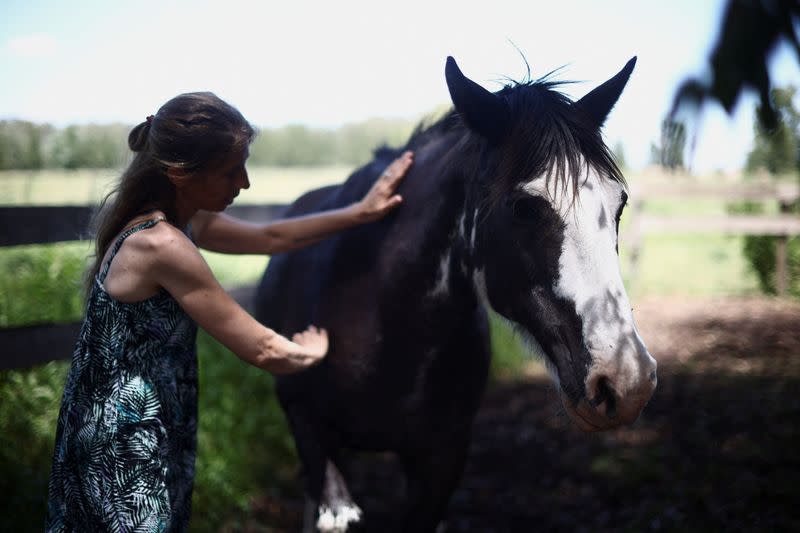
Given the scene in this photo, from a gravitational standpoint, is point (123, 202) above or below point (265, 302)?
above

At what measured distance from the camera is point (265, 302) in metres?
3.47

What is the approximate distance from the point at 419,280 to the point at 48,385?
2.52m

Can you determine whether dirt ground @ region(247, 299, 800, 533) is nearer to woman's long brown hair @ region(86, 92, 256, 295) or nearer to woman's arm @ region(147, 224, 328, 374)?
woman's arm @ region(147, 224, 328, 374)

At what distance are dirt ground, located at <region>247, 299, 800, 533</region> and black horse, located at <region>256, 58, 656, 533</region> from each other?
69 centimetres

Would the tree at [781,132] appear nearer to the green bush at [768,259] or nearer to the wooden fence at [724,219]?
the wooden fence at [724,219]

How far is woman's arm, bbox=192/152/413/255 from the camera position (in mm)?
2568

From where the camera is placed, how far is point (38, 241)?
3402 mm

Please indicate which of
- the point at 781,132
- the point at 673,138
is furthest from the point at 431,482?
the point at 781,132

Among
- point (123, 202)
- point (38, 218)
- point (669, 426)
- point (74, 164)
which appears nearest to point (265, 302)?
point (38, 218)

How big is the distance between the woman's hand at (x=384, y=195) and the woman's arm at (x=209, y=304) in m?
0.70

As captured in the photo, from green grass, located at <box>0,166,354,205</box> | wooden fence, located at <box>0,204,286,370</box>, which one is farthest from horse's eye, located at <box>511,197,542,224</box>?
green grass, located at <box>0,166,354,205</box>

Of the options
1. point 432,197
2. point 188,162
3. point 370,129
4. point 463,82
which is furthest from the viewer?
point 370,129

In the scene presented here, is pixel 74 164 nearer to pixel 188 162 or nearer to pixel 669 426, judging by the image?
pixel 188 162

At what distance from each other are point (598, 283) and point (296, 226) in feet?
4.62
